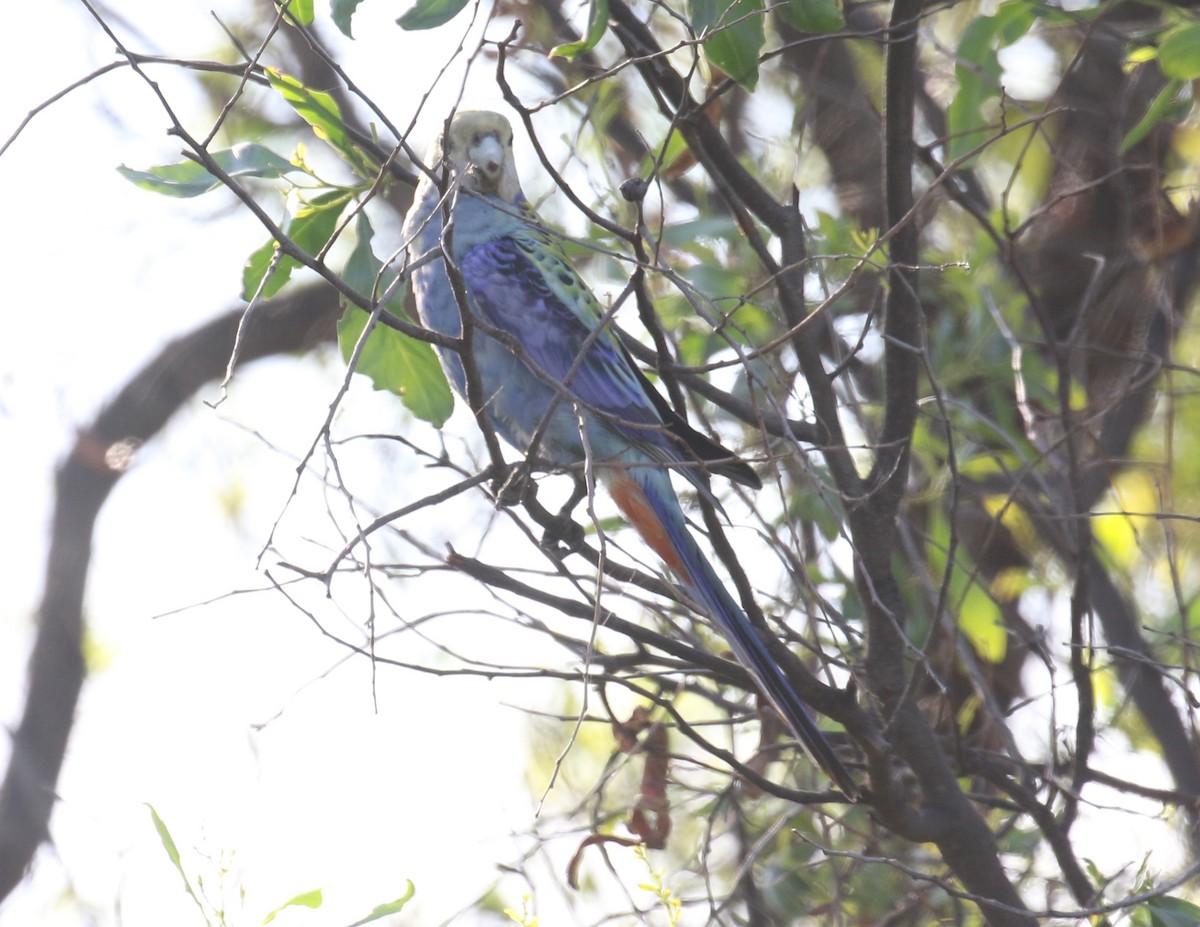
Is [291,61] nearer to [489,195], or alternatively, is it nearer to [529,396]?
[489,195]

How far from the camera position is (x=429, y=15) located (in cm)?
211

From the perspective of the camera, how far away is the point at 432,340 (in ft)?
6.04

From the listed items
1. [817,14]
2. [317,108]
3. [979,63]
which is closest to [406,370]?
[317,108]

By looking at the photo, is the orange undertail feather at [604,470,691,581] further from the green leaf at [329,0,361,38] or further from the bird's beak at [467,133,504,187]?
the green leaf at [329,0,361,38]

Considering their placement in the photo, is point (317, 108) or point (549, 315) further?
point (549, 315)

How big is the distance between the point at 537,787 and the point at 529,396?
1381mm

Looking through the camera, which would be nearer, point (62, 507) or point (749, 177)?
point (749, 177)

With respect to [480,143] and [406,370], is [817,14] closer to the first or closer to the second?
[406,370]

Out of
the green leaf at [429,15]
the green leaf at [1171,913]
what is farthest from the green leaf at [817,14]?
the green leaf at [1171,913]

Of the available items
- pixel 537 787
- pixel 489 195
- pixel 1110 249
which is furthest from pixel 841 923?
pixel 1110 249

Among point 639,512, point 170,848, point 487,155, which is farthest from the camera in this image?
point 487,155

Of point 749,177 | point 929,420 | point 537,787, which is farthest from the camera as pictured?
point 537,787

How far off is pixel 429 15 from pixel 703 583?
1258mm

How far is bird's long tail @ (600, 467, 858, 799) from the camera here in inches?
86.1
